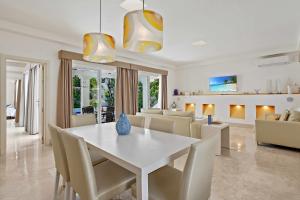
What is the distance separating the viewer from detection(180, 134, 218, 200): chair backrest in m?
1.08

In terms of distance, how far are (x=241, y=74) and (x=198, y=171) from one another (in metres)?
5.94

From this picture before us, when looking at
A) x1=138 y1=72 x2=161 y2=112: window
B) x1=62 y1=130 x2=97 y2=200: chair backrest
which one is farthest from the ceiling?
x1=138 y1=72 x2=161 y2=112: window

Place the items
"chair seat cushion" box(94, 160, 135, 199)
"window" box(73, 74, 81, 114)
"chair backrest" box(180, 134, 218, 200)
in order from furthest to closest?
1. "window" box(73, 74, 81, 114)
2. "chair seat cushion" box(94, 160, 135, 199)
3. "chair backrest" box(180, 134, 218, 200)

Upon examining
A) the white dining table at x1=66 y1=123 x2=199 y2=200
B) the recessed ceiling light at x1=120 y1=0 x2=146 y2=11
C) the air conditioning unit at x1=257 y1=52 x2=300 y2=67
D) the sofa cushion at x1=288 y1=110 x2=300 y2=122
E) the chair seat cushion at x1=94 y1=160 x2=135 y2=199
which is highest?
the recessed ceiling light at x1=120 y1=0 x2=146 y2=11

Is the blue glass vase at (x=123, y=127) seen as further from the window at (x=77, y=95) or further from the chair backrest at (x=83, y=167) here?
the window at (x=77, y=95)

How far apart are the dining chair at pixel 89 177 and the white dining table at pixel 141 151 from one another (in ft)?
0.70

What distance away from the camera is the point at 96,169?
62.6 inches

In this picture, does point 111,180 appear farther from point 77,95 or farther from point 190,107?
point 190,107

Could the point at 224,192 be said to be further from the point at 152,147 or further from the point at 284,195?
the point at 152,147

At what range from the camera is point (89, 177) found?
1.20m

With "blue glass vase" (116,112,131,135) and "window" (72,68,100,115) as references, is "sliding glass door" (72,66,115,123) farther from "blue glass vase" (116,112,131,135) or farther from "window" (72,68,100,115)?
"blue glass vase" (116,112,131,135)

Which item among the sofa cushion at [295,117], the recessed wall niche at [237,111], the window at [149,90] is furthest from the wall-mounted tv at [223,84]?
the sofa cushion at [295,117]

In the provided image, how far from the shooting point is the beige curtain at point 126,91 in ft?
17.3

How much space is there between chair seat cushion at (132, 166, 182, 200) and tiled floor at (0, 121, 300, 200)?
77cm
